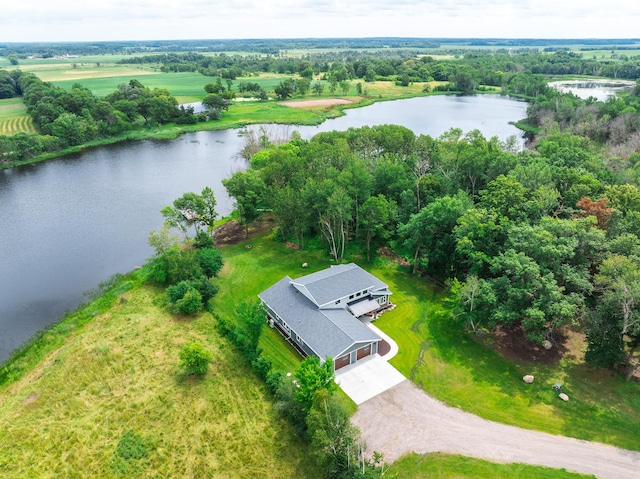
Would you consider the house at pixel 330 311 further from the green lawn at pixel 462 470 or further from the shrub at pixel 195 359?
the green lawn at pixel 462 470

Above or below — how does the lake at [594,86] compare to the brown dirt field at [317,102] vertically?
above

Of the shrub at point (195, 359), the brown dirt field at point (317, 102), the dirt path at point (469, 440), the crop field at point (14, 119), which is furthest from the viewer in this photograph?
the brown dirt field at point (317, 102)

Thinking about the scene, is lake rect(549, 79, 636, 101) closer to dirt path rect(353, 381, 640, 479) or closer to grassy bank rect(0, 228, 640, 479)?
grassy bank rect(0, 228, 640, 479)

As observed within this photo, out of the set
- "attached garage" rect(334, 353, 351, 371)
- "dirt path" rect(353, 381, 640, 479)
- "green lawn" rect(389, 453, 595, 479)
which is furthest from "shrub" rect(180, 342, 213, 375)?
"green lawn" rect(389, 453, 595, 479)

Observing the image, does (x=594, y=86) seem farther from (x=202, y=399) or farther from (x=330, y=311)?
(x=202, y=399)

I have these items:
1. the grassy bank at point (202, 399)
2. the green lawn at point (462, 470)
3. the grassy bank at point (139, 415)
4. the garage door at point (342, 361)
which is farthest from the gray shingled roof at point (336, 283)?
the green lawn at point (462, 470)

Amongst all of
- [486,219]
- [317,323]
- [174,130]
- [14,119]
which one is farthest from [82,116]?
[486,219]

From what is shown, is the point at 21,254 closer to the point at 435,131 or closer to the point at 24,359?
the point at 24,359
